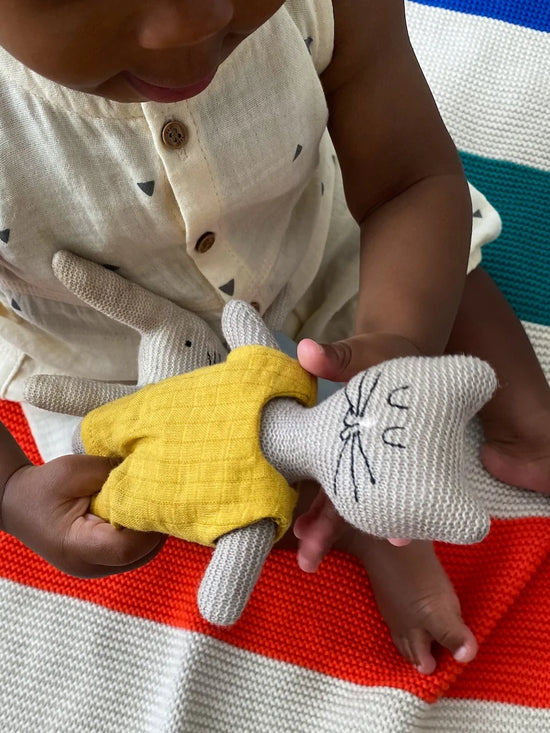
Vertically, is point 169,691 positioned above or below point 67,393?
below

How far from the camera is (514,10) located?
2.81 ft

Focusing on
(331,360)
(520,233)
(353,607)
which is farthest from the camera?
(520,233)

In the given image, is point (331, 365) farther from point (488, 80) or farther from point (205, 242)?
point (488, 80)

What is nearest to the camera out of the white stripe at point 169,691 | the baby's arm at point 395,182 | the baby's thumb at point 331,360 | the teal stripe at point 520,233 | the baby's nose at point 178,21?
the baby's nose at point 178,21

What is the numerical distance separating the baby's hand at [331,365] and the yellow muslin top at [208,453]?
0.01m

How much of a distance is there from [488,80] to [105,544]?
66 cm

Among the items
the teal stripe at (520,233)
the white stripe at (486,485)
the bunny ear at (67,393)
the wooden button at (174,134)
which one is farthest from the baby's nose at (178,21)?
the teal stripe at (520,233)

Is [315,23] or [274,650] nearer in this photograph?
[315,23]

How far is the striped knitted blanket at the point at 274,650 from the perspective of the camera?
621mm

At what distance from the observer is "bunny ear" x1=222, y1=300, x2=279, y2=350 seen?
41 centimetres

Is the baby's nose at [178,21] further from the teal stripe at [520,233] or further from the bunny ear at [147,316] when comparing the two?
the teal stripe at [520,233]

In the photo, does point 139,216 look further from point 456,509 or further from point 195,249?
point 456,509

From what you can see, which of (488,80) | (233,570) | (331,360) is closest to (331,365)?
(331,360)

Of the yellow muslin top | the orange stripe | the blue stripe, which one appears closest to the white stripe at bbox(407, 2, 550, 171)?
the blue stripe
